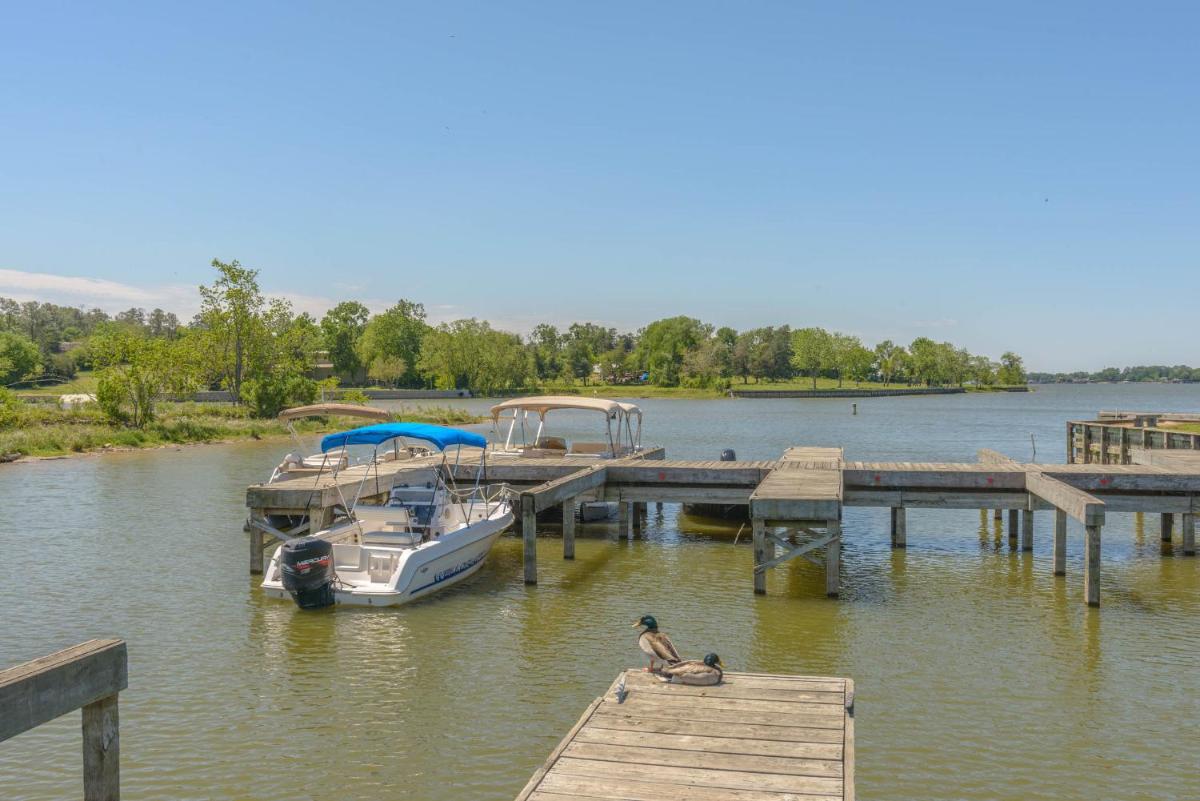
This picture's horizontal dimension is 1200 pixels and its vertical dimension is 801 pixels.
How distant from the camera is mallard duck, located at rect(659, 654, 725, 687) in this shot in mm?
8680

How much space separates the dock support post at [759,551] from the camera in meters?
16.6

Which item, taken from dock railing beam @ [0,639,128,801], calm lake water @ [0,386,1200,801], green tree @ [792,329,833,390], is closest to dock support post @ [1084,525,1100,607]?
calm lake water @ [0,386,1200,801]

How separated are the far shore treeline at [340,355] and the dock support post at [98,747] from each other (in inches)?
1907

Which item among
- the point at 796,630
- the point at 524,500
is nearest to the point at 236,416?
the point at 524,500

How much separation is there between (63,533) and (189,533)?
2.94m

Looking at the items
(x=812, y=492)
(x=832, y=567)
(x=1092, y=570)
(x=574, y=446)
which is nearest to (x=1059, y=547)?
(x=1092, y=570)

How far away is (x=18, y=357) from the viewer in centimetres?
→ 10831

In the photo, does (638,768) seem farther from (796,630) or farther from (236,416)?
(236,416)

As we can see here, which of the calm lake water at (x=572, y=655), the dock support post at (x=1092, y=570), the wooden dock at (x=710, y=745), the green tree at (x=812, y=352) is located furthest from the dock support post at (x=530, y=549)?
the green tree at (x=812, y=352)

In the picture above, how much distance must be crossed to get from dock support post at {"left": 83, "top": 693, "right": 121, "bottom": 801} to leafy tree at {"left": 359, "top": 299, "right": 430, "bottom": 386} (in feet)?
470

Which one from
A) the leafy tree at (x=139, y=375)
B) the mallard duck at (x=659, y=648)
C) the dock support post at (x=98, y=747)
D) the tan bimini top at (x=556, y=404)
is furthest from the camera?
the leafy tree at (x=139, y=375)

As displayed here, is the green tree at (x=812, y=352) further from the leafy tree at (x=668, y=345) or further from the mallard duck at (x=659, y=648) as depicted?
the mallard duck at (x=659, y=648)

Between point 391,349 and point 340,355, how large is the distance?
8.07 meters

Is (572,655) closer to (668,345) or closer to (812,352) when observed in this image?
(668,345)
